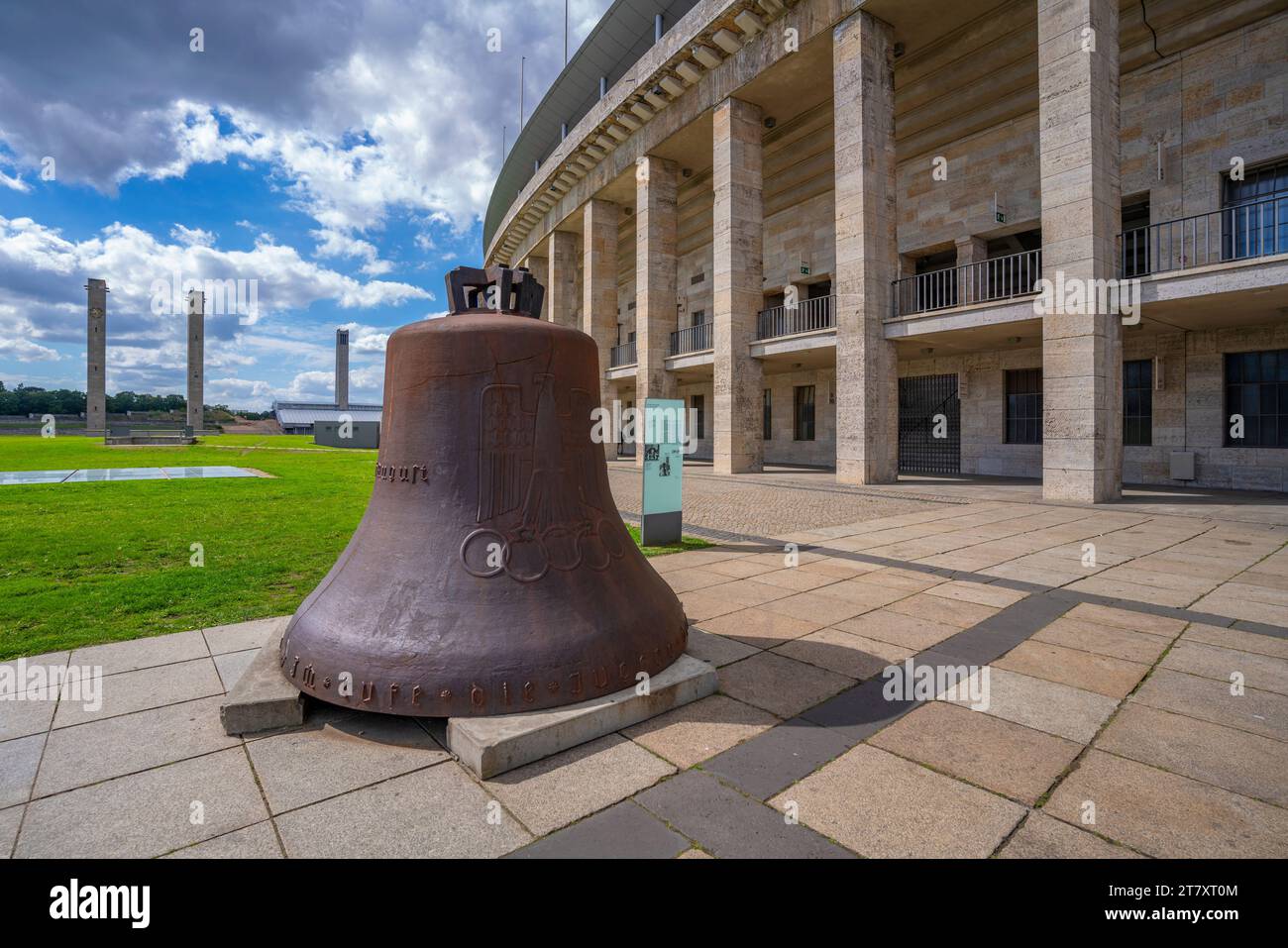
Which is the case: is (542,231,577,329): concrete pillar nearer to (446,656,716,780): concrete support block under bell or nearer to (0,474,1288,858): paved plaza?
(0,474,1288,858): paved plaza

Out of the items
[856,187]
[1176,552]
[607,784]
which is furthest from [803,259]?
[607,784]

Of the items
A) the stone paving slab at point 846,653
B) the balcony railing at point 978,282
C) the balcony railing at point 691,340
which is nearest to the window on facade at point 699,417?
the balcony railing at point 691,340

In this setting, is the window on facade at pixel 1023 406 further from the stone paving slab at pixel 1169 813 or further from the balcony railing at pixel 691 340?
the stone paving slab at pixel 1169 813

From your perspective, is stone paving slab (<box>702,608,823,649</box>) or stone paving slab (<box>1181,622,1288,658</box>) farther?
stone paving slab (<box>702,608,823,649</box>)

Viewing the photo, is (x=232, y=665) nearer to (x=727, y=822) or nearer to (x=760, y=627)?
(x=727, y=822)

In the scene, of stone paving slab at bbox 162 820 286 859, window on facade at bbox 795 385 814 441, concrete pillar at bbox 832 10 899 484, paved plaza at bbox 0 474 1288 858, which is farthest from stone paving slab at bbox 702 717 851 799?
window on facade at bbox 795 385 814 441

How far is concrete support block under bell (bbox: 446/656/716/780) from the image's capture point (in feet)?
8.58

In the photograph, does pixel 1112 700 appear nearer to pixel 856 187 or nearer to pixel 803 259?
pixel 856 187

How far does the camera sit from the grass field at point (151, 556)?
496cm

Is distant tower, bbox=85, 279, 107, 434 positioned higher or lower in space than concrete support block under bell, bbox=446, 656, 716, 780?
higher

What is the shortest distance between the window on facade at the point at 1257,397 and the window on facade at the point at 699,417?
2253 centimetres

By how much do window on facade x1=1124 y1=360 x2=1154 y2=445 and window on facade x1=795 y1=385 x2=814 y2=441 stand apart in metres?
11.8

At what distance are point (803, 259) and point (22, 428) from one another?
7509 cm

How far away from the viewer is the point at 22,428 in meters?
61.0
